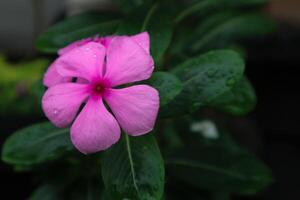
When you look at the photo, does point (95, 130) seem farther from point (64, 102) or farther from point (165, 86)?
point (165, 86)

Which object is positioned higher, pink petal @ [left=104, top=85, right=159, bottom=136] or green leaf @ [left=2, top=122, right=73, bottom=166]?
pink petal @ [left=104, top=85, right=159, bottom=136]

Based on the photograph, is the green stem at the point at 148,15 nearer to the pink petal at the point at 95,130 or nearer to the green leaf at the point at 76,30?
the green leaf at the point at 76,30

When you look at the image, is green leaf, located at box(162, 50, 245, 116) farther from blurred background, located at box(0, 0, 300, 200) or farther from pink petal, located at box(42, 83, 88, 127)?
blurred background, located at box(0, 0, 300, 200)

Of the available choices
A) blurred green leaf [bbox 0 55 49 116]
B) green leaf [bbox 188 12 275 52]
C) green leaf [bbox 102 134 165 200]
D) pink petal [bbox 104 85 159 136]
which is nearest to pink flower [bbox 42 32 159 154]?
pink petal [bbox 104 85 159 136]

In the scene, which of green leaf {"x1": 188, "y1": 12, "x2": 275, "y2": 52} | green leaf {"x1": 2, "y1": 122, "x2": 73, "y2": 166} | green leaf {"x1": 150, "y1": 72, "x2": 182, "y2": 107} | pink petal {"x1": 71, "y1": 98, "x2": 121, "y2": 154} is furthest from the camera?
green leaf {"x1": 188, "y1": 12, "x2": 275, "y2": 52}

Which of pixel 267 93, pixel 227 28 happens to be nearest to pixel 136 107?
pixel 227 28

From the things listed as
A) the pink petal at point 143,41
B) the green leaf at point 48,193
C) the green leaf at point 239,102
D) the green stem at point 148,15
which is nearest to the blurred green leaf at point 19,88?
the green leaf at point 48,193

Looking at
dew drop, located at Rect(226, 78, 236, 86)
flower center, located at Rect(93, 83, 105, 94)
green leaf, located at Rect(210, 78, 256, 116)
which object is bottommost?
green leaf, located at Rect(210, 78, 256, 116)
